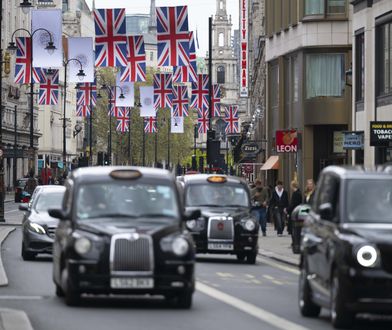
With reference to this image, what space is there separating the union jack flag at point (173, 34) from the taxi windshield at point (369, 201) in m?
36.2

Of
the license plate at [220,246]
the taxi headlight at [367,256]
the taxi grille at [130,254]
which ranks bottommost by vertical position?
the license plate at [220,246]

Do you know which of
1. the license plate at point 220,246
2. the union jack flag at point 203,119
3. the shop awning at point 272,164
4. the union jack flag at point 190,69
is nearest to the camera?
the license plate at point 220,246

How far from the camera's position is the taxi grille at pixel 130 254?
17594 mm

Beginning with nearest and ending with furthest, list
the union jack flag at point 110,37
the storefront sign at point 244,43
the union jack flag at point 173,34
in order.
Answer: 1. the union jack flag at point 173,34
2. the union jack flag at point 110,37
3. the storefront sign at point 244,43

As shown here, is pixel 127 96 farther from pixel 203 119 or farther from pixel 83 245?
pixel 83 245

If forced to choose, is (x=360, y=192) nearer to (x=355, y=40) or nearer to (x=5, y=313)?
(x=5, y=313)

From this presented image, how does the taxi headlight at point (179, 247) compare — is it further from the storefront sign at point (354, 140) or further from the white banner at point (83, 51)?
the white banner at point (83, 51)

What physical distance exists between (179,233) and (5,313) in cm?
255

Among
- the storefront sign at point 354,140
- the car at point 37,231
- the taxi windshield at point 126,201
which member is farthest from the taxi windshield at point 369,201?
the storefront sign at point 354,140

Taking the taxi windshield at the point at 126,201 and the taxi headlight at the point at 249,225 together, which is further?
the taxi headlight at the point at 249,225

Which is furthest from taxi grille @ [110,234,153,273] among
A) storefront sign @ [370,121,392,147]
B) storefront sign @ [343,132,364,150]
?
storefront sign @ [343,132,364,150]

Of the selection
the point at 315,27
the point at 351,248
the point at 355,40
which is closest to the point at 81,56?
the point at 315,27

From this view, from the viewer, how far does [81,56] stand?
192 feet

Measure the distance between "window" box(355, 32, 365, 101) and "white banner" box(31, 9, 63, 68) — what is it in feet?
39.9
